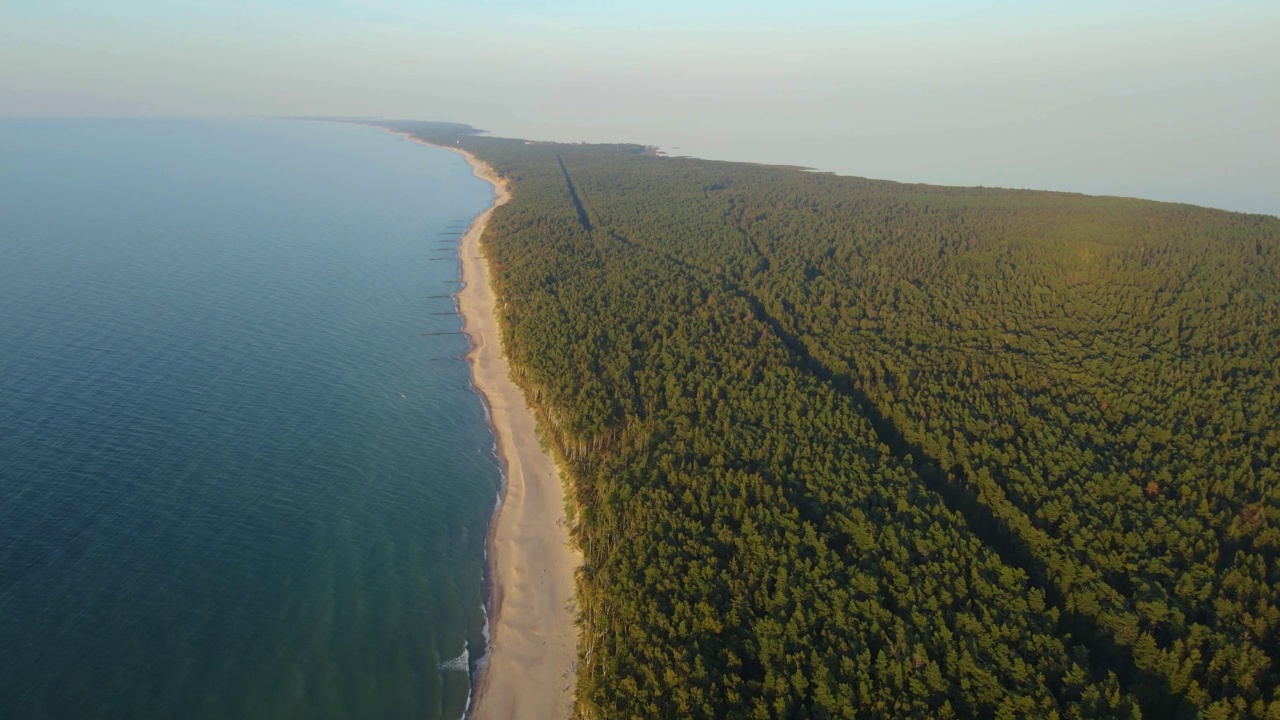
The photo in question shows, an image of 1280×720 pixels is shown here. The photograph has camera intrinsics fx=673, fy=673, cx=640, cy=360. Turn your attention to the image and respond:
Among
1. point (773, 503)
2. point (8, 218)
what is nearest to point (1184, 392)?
point (773, 503)

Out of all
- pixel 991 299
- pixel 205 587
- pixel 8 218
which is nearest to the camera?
pixel 205 587

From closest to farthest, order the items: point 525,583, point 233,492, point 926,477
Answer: point 525,583 → point 926,477 → point 233,492

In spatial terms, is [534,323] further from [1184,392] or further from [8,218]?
[8,218]

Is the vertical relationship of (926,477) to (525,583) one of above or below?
above

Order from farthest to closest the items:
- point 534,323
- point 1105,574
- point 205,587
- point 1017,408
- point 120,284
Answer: point 120,284, point 534,323, point 1017,408, point 205,587, point 1105,574

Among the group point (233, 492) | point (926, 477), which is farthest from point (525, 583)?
point (926, 477)

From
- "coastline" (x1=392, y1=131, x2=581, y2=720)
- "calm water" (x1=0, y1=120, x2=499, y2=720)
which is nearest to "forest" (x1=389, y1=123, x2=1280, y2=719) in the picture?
"coastline" (x1=392, y1=131, x2=581, y2=720)

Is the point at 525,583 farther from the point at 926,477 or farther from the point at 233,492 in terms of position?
the point at 926,477

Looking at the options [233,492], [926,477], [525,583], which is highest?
[926,477]
